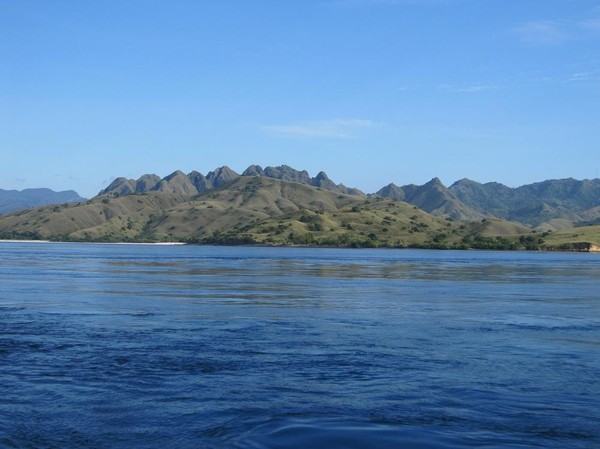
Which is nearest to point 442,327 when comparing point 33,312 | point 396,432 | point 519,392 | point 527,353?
point 527,353

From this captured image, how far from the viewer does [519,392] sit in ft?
82.9

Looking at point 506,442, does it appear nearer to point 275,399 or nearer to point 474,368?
point 275,399

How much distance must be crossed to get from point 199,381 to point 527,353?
16.1m

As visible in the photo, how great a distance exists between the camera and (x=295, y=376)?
2744cm

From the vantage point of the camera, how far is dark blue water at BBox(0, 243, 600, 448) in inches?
800

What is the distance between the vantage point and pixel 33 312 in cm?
4750

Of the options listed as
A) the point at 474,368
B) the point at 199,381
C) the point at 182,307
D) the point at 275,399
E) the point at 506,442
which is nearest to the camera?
the point at 506,442

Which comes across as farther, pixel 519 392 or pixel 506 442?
pixel 519 392

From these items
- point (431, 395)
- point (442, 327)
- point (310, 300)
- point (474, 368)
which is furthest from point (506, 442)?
point (310, 300)

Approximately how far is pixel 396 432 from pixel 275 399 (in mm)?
5034

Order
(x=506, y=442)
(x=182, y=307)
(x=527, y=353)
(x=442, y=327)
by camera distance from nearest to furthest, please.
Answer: (x=506, y=442), (x=527, y=353), (x=442, y=327), (x=182, y=307)

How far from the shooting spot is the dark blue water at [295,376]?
20312mm

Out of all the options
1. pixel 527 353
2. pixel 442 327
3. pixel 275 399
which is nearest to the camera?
pixel 275 399

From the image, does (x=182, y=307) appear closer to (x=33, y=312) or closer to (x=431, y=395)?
(x=33, y=312)
